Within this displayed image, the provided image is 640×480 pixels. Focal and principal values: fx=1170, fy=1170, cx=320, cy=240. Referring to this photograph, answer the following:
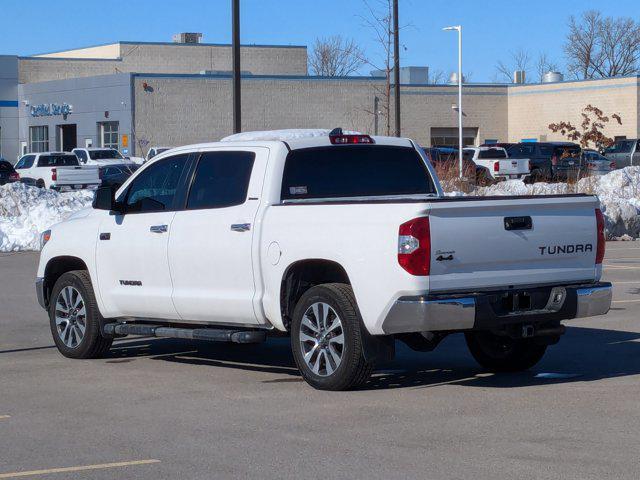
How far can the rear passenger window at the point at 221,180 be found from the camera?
10.0 metres

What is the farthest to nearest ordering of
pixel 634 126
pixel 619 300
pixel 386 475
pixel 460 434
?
pixel 634 126 < pixel 619 300 < pixel 460 434 < pixel 386 475

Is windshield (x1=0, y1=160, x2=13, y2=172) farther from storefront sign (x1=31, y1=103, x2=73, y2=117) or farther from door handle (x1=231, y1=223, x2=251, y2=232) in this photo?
door handle (x1=231, y1=223, x2=251, y2=232)

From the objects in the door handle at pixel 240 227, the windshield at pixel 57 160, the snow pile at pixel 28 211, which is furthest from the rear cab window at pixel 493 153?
the door handle at pixel 240 227

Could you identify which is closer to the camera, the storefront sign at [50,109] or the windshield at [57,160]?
the windshield at [57,160]

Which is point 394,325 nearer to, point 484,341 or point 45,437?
point 484,341

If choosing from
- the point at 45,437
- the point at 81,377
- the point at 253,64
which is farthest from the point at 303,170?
the point at 253,64

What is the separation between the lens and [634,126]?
6500 centimetres

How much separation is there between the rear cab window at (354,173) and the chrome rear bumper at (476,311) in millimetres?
1756

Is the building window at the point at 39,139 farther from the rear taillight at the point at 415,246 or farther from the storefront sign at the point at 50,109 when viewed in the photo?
the rear taillight at the point at 415,246

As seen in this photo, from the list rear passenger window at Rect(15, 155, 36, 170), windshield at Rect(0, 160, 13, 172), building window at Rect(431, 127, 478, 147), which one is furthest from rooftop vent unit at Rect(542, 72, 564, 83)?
windshield at Rect(0, 160, 13, 172)

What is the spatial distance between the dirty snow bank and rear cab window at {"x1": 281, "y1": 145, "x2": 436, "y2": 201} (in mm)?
16020

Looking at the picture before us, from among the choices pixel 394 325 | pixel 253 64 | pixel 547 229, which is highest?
pixel 253 64

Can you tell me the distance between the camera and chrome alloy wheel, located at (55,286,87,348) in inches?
446

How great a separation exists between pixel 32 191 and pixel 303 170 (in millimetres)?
19760
